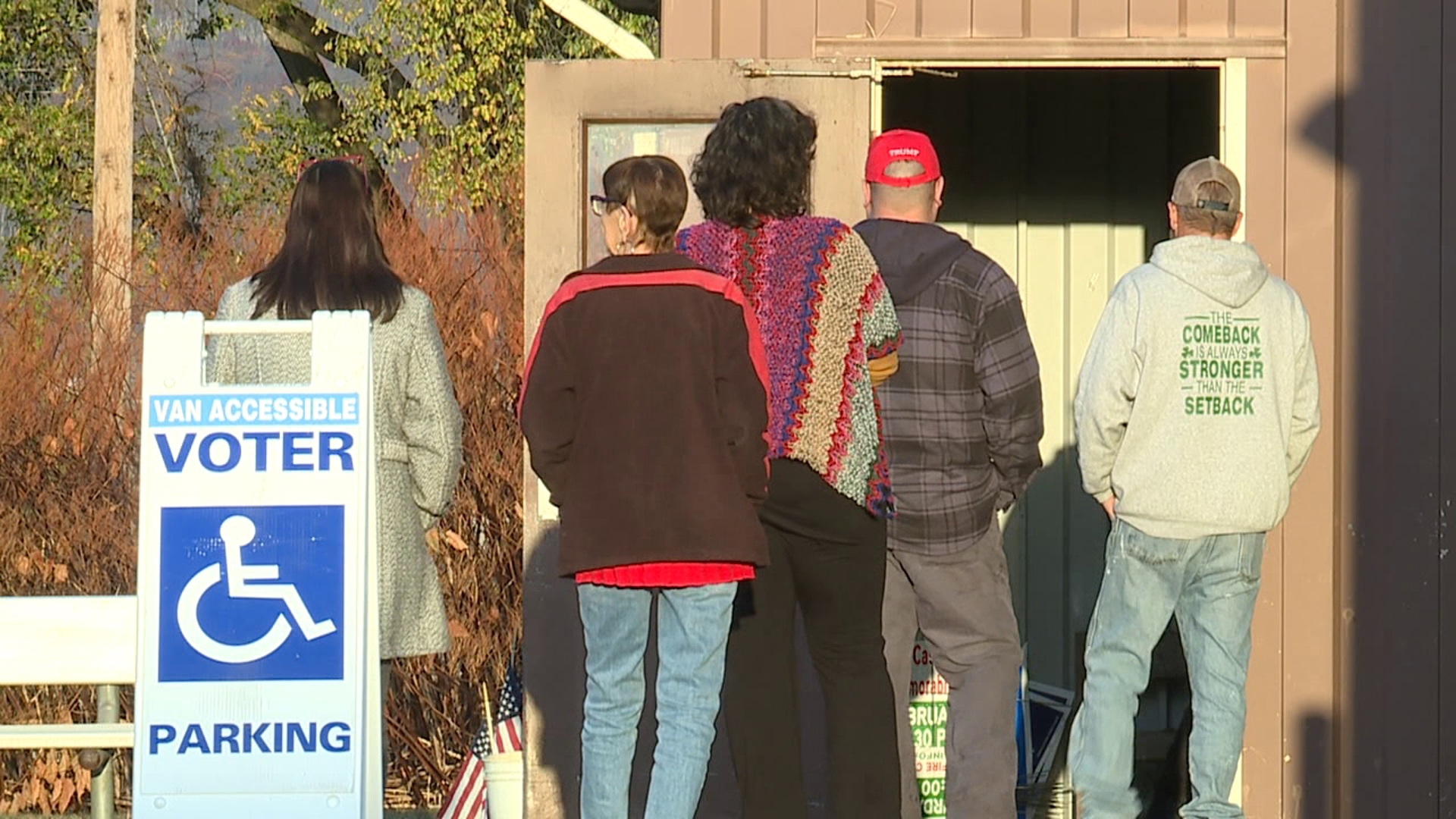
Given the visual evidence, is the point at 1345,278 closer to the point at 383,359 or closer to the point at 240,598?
the point at 383,359

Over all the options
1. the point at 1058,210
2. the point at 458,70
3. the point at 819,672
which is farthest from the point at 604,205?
the point at 458,70

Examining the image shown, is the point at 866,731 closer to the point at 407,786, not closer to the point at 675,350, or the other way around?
the point at 675,350

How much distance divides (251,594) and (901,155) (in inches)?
78.3

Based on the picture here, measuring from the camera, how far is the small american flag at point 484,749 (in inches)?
270

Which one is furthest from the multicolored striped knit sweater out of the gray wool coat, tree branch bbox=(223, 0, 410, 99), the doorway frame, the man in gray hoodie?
tree branch bbox=(223, 0, 410, 99)

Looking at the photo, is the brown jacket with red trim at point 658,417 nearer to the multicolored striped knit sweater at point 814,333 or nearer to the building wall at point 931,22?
the multicolored striped knit sweater at point 814,333

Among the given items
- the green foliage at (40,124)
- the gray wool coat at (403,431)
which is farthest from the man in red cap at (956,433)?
the green foliage at (40,124)

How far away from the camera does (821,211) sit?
275 inches

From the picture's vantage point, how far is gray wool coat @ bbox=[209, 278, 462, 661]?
5.54 meters

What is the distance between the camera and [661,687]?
17.2 feet

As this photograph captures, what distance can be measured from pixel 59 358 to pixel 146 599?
5.37 metres

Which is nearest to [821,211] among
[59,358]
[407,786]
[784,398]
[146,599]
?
[784,398]

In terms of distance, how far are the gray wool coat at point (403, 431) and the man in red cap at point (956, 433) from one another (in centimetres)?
114

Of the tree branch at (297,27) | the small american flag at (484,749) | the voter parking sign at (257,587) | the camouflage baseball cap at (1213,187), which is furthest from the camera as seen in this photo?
the tree branch at (297,27)
